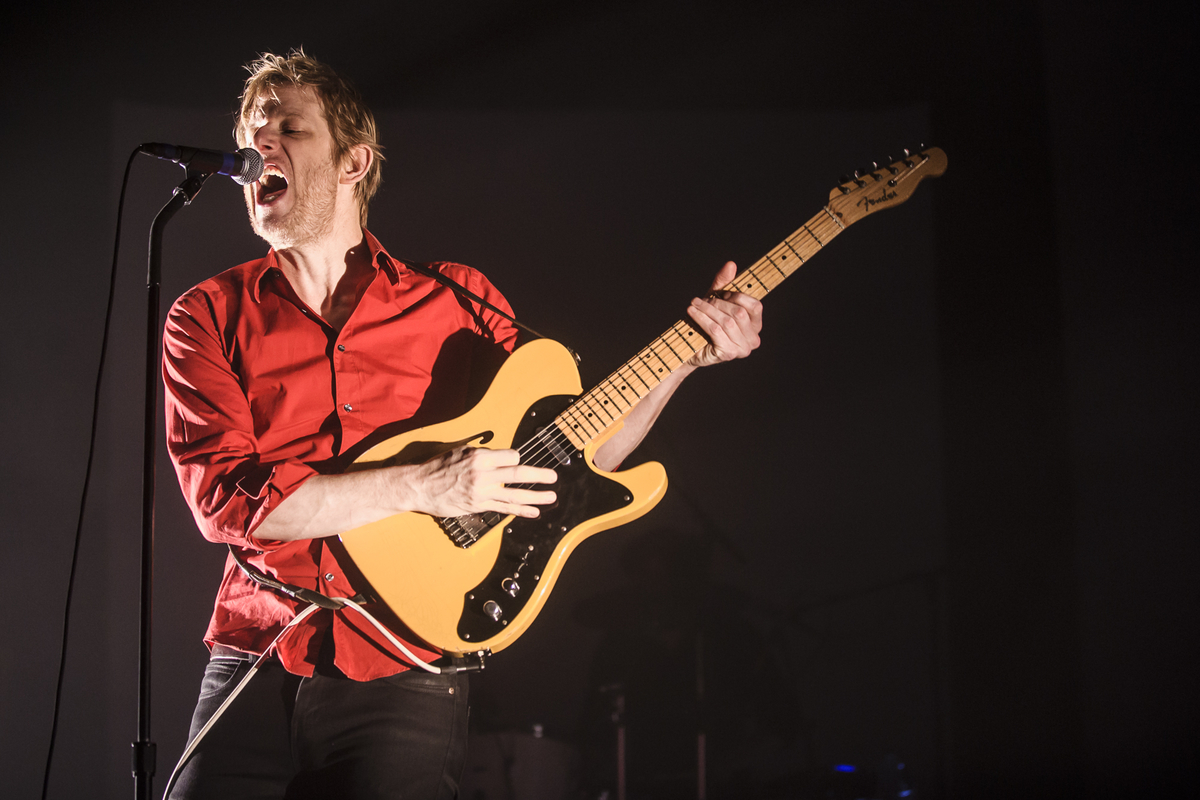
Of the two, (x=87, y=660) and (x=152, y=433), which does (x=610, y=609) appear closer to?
(x=152, y=433)

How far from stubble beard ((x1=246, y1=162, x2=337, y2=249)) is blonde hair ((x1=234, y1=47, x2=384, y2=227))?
0.11 meters

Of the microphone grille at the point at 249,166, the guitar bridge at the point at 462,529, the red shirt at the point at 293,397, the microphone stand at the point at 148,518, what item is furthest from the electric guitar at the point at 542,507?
the microphone grille at the point at 249,166

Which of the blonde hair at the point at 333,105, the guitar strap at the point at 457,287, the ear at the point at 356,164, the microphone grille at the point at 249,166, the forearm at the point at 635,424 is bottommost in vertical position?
the forearm at the point at 635,424

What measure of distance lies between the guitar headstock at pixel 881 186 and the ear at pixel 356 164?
1298 millimetres

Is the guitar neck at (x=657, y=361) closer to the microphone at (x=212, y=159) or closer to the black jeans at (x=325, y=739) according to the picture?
the black jeans at (x=325, y=739)

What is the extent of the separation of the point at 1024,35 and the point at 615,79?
1.25 metres

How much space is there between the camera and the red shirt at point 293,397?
1.59 meters

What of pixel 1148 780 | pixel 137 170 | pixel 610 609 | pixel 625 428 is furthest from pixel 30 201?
pixel 1148 780

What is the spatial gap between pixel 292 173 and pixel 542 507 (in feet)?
3.65

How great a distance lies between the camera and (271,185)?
194 cm

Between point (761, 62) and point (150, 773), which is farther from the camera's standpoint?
point (761, 62)

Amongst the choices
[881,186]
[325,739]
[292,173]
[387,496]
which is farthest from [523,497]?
[881,186]

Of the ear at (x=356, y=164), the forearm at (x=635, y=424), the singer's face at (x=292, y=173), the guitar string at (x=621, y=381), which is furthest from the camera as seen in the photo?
the ear at (x=356, y=164)

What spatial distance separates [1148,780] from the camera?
201 cm
